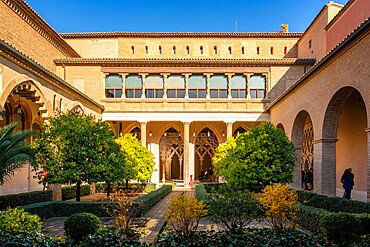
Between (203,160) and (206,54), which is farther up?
(206,54)

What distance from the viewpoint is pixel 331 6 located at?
75.4ft

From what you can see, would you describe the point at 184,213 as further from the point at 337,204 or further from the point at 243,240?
the point at 337,204

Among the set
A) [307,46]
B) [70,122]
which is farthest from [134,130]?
[70,122]

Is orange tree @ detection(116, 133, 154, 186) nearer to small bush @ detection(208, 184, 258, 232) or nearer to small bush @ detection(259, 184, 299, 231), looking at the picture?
small bush @ detection(208, 184, 258, 232)

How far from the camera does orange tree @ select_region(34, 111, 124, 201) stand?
13.1 metres

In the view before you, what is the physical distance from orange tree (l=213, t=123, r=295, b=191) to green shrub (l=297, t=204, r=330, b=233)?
445cm

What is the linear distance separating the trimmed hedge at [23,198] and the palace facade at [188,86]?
4791 mm

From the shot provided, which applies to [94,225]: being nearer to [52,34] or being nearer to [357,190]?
[357,190]

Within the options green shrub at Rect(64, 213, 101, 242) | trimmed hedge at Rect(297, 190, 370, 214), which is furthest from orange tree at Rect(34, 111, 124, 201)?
trimmed hedge at Rect(297, 190, 370, 214)

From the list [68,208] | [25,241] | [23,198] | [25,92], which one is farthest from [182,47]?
[25,241]

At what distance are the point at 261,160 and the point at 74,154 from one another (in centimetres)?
758

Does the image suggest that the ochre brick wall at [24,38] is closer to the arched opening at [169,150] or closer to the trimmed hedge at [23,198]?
the trimmed hedge at [23,198]

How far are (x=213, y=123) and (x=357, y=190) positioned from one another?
50.5 feet

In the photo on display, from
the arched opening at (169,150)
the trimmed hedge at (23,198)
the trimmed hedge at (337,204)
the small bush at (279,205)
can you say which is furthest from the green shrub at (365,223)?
the arched opening at (169,150)
